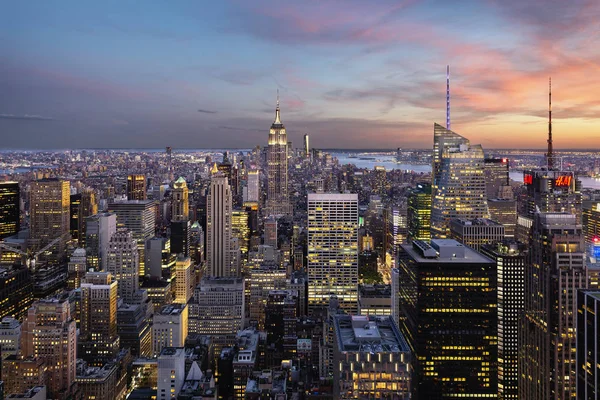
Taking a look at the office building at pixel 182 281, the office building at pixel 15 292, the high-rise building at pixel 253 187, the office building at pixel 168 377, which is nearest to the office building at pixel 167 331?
the office building at pixel 168 377

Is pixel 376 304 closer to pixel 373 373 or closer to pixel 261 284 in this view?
pixel 261 284

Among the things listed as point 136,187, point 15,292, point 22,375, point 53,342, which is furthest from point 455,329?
point 136,187

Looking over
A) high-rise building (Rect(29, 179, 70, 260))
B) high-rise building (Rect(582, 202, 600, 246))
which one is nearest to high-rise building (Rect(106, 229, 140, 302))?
high-rise building (Rect(29, 179, 70, 260))

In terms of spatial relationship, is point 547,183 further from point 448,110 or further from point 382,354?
point 382,354

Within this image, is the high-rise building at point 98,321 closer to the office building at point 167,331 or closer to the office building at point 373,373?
the office building at point 167,331

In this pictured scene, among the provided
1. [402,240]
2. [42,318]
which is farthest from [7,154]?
[402,240]
